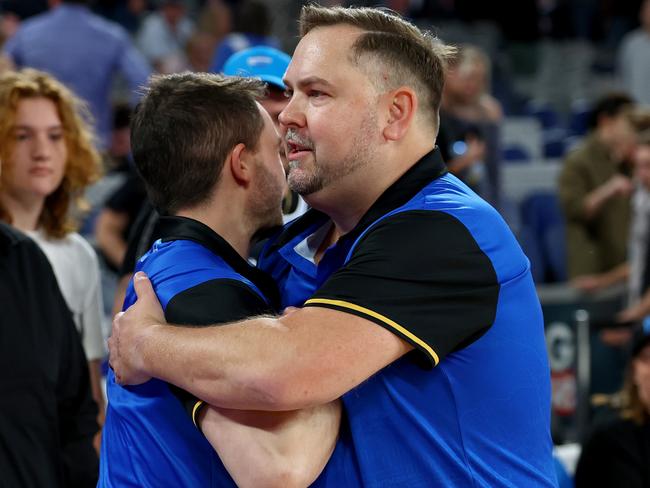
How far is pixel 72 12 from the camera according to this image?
7.72m

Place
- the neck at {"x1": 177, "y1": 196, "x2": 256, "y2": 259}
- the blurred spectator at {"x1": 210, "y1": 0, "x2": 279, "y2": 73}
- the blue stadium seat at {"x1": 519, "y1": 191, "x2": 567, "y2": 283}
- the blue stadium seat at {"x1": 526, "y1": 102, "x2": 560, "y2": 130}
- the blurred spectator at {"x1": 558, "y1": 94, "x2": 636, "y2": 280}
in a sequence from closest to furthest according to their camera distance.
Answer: the neck at {"x1": 177, "y1": 196, "x2": 256, "y2": 259} < the blurred spectator at {"x1": 210, "y1": 0, "x2": 279, "y2": 73} < the blurred spectator at {"x1": 558, "y1": 94, "x2": 636, "y2": 280} < the blue stadium seat at {"x1": 519, "y1": 191, "x2": 567, "y2": 283} < the blue stadium seat at {"x1": 526, "y1": 102, "x2": 560, "y2": 130}

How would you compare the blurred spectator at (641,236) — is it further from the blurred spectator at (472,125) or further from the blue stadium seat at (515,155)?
the blue stadium seat at (515,155)

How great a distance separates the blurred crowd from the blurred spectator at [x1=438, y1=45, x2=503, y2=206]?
0.01m

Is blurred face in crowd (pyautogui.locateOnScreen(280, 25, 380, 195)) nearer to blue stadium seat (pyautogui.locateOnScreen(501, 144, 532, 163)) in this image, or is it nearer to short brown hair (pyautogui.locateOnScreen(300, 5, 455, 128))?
short brown hair (pyautogui.locateOnScreen(300, 5, 455, 128))

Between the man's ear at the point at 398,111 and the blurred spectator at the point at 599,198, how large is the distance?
20.0 feet

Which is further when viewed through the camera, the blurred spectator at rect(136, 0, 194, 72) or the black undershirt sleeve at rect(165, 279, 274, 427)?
the blurred spectator at rect(136, 0, 194, 72)

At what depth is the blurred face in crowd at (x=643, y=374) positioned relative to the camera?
4836 mm

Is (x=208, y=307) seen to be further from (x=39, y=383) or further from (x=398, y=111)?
(x=39, y=383)

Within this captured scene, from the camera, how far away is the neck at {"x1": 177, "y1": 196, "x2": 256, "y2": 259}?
242cm

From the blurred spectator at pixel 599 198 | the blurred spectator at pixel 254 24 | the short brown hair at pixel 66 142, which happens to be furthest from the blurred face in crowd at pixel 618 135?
the short brown hair at pixel 66 142

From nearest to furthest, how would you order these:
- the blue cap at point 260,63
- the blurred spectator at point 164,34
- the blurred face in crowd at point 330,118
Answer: the blurred face in crowd at point 330,118 → the blue cap at point 260,63 → the blurred spectator at point 164,34

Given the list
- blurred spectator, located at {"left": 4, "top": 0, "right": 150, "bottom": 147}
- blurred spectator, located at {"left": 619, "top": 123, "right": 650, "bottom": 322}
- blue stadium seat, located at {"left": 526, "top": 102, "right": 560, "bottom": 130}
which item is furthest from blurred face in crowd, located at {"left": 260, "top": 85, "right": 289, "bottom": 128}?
blue stadium seat, located at {"left": 526, "top": 102, "right": 560, "bottom": 130}

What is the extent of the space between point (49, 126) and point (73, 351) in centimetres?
109

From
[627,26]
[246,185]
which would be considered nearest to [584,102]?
[627,26]
